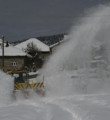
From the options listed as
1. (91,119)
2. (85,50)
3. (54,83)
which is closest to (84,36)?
(85,50)

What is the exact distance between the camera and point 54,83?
14109mm

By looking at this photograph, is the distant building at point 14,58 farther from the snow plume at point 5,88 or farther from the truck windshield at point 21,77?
the snow plume at point 5,88

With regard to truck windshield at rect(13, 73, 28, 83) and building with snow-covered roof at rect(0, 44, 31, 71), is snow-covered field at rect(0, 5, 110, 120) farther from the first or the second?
building with snow-covered roof at rect(0, 44, 31, 71)

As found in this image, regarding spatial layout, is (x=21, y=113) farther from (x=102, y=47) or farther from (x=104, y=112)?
(x=102, y=47)

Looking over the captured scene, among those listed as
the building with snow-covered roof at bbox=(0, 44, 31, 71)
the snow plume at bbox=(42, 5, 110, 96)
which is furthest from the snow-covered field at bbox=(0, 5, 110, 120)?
the building with snow-covered roof at bbox=(0, 44, 31, 71)

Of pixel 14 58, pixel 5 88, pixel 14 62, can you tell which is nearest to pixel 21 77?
pixel 5 88

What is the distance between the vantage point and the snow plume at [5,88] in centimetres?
1177

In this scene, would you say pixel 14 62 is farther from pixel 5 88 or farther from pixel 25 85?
pixel 5 88

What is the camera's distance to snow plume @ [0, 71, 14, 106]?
11.8m

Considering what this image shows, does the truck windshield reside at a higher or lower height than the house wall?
lower

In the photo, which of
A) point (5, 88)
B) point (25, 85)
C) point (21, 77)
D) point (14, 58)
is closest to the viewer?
point (5, 88)

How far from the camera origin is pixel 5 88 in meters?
12.0

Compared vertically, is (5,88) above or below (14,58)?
below

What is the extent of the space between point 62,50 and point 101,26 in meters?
2.38
